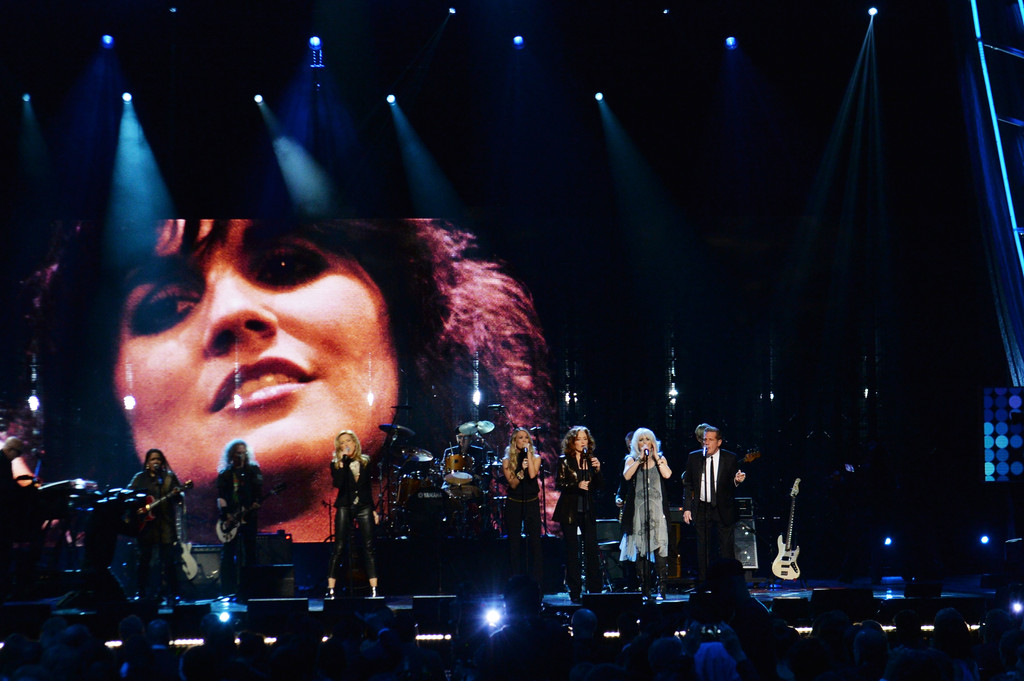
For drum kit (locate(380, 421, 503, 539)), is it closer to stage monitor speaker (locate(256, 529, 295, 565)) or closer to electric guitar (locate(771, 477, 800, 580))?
stage monitor speaker (locate(256, 529, 295, 565))

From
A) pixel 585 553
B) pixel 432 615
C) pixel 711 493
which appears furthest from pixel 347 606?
pixel 711 493

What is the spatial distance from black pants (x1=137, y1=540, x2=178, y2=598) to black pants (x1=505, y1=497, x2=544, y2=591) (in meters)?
3.65

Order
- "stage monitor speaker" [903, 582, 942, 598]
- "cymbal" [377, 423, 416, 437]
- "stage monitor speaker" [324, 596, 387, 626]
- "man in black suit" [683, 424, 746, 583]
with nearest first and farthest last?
"stage monitor speaker" [324, 596, 387, 626], "stage monitor speaker" [903, 582, 942, 598], "man in black suit" [683, 424, 746, 583], "cymbal" [377, 423, 416, 437]

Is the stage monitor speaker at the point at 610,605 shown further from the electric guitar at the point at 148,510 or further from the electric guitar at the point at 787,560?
the electric guitar at the point at 148,510

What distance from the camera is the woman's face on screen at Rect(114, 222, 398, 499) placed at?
47.1 ft

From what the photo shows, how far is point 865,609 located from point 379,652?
5.82m

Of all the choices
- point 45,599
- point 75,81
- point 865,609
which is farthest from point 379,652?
point 75,81

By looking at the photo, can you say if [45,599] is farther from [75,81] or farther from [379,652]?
[379,652]

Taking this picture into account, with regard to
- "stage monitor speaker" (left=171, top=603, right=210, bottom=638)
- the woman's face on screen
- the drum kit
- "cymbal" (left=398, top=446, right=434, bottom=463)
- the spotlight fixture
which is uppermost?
the spotlight fixture

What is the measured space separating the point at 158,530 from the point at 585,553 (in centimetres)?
463

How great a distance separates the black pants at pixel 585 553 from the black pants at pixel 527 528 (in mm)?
339

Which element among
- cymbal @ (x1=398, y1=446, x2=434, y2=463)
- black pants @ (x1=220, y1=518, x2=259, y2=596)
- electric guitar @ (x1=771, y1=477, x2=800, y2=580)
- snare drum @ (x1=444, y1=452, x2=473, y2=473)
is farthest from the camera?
snare drum @ (x1=444, y1=452, x2=473, y2=473)

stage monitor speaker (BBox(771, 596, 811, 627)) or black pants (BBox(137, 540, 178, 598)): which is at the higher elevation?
black pants (BBox(137, 540, 178, 598))

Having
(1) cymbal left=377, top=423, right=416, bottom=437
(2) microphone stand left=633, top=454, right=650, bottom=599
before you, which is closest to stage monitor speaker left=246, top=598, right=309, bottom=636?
(1) cymbal left=377, top=423, right=416, bottom=437
